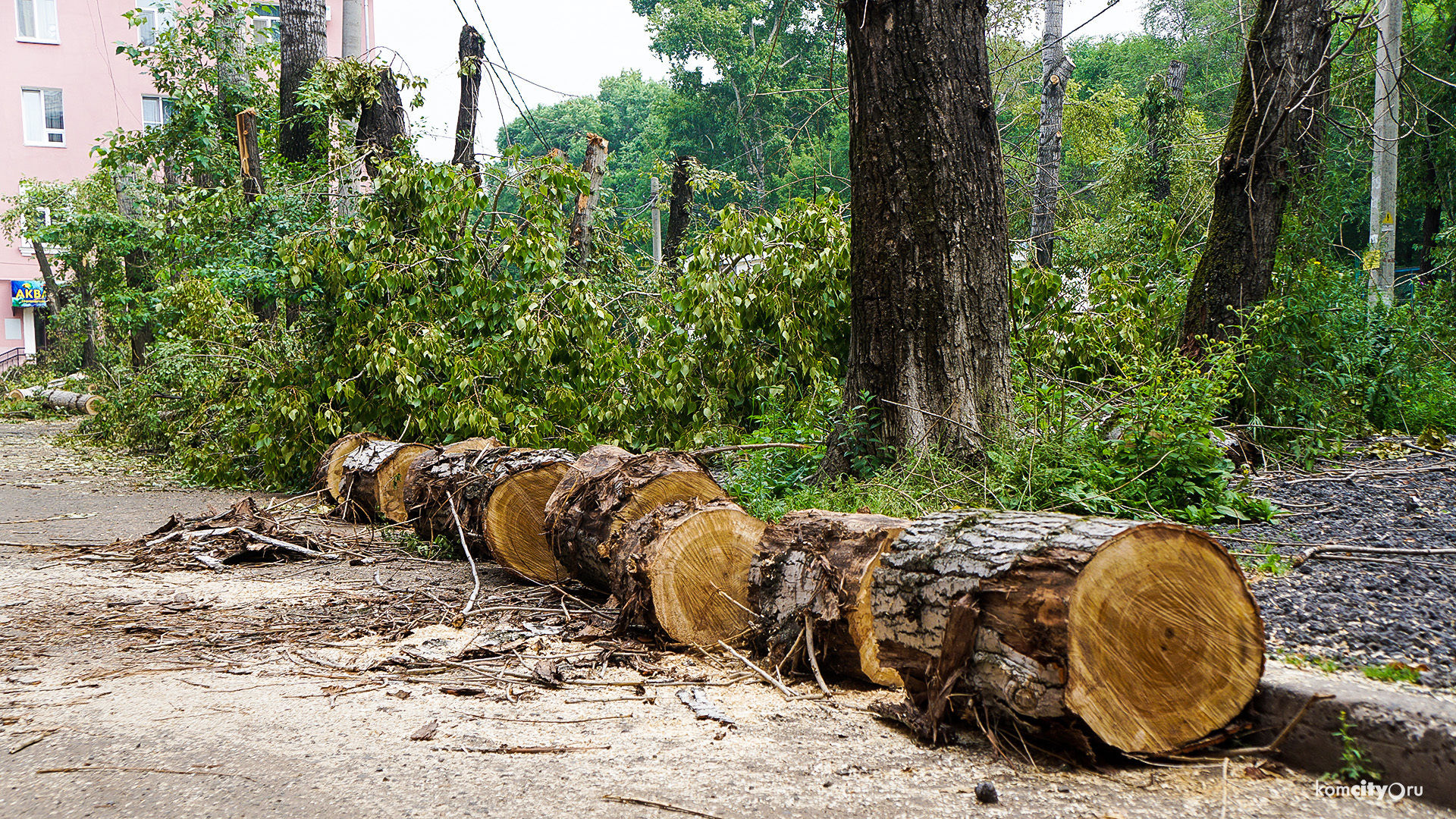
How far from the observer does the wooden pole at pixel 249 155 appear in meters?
9.50

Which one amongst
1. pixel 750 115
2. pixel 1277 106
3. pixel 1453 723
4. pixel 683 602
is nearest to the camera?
pixel 1453 723

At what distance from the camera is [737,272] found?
7023mm

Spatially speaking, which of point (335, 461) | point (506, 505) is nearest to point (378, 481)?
point (335, 461)

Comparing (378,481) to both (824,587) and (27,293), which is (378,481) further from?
(27,293)

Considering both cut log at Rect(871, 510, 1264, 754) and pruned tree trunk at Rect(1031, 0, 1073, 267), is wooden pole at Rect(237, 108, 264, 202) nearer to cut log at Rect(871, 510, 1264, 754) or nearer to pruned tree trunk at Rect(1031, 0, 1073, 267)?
cut log at Rect(871, 510, 1264, 754)

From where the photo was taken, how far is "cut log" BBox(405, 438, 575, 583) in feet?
15.6

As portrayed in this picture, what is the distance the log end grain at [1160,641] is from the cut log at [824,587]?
2.41ft

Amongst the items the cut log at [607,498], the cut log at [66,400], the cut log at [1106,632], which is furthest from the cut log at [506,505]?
the cut log at [66,400]

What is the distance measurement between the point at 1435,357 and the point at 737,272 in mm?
5955

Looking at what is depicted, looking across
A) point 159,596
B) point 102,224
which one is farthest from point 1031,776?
point 102,224

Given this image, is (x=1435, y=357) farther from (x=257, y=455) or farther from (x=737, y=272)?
(x=257, y=455)

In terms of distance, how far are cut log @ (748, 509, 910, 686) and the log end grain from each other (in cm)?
73

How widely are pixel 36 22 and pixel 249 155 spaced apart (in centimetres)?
2393

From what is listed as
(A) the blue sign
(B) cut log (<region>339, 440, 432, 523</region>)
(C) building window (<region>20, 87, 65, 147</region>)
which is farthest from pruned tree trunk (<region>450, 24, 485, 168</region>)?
(A) the blue sign
